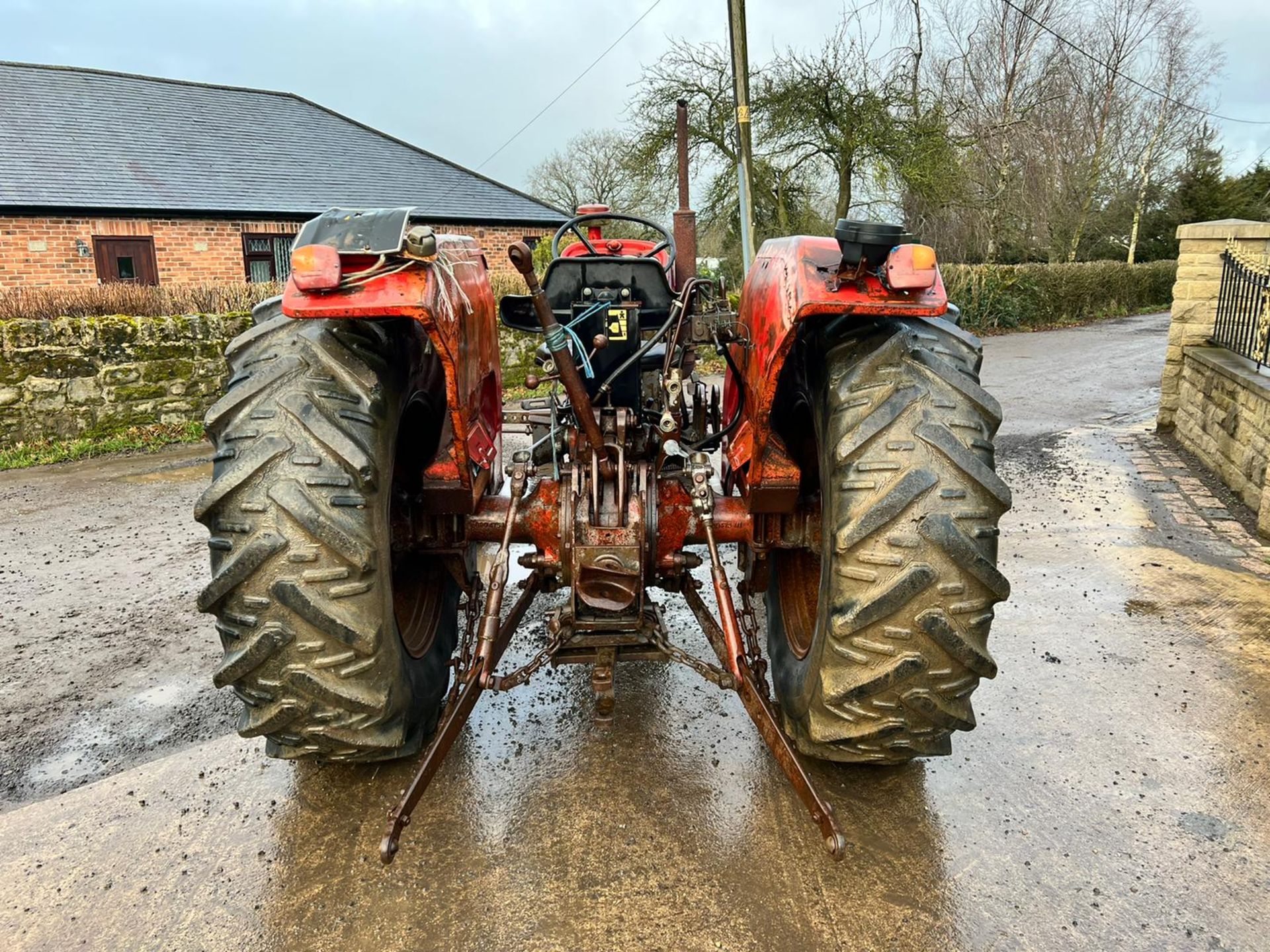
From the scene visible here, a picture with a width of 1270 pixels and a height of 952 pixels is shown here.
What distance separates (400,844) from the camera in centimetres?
253

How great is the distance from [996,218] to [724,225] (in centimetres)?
837

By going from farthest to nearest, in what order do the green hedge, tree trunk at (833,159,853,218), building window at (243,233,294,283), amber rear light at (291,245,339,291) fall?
the green hedge, tree trunk at (833,159,853,218), building window at (243,233,294,283), amber rear light at (291,245,339,291)

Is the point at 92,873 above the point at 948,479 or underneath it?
underneath

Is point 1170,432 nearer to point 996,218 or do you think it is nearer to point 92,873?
point 92,873

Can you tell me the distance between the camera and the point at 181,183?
54.0ft

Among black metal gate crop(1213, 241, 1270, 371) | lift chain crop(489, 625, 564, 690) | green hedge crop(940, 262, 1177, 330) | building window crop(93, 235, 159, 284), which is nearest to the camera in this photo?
lift chain crop(489, 625, 564, 690)

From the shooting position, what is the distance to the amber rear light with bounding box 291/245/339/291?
2.12m

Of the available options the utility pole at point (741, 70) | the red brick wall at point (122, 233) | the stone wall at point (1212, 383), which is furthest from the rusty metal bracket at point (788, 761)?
the red brick wall at point (122, 233)

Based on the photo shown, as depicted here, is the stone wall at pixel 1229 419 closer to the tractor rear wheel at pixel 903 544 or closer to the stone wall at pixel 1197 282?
the stone wall at pixel 1197 282

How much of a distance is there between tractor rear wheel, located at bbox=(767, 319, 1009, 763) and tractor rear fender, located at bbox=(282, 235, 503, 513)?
3.27ft

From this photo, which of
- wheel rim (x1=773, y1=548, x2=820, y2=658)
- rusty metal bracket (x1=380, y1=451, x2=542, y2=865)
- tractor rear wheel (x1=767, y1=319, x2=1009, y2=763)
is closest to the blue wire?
rusty metal bracket (x1=380, y1=451, x2=542, y2=865)

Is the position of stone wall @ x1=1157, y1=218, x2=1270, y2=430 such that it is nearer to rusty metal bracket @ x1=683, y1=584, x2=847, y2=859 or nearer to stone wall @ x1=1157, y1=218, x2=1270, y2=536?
stone wall @ x1=1157, y1=218, x2=1270, y2=536

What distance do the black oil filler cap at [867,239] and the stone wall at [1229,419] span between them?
4498 mm

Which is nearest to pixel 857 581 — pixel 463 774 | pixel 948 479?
pixel 948 479
